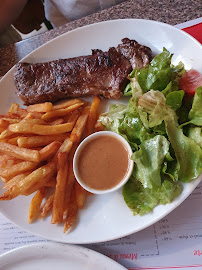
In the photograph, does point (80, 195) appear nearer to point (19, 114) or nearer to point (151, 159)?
point (151, 159)

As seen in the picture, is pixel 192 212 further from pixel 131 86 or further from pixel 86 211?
pixel 131 86

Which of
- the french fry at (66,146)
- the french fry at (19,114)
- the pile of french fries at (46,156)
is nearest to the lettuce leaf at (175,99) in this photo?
the pile of french fries at (46,156)

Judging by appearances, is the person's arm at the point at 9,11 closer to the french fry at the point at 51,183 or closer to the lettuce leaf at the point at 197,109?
the french fry at the point at 51,183

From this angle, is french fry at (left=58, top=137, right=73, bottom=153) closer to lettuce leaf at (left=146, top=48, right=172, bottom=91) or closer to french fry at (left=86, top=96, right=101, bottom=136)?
french fry at (left=86, top=96, right=101, bottom=136)

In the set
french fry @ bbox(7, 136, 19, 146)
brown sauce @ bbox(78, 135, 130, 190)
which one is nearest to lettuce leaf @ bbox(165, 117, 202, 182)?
brown sauce @ bbox(78, 135, 130, 190)

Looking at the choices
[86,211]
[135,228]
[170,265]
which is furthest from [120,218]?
[170,265]

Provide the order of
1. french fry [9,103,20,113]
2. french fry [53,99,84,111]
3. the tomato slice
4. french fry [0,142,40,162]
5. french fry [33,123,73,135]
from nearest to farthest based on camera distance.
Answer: the tomato slice → french fry [0,142,40,162] → french fry [33,123,73,135] → french fry [53,99,84,111] → french fry [9,103,20,113]

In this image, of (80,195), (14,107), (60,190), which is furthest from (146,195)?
(14,107)
